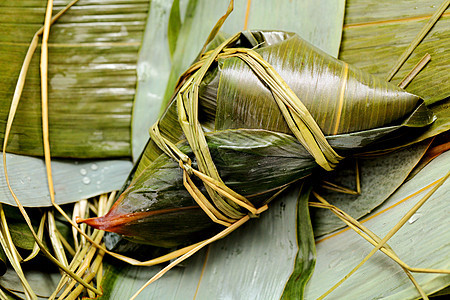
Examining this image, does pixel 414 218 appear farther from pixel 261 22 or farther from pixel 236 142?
pixel 261 22

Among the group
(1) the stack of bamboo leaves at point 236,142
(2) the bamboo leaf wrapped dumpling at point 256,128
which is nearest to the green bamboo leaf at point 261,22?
(1) the stack of bamboo leaves at point 236,142

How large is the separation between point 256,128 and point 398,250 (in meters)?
0.29

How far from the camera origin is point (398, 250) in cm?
60

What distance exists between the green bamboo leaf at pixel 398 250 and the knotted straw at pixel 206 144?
146 millimetres

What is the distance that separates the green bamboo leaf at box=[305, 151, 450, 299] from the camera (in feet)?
1.85

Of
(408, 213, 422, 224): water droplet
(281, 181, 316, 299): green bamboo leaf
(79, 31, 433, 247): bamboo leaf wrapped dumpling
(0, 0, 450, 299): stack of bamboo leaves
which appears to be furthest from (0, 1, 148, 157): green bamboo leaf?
(408, 213, 422, 224): water droplet

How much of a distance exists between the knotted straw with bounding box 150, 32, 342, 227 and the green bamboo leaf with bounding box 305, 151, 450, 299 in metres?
0.15

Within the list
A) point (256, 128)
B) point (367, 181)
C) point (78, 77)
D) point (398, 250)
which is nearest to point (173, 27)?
point (78, 77)

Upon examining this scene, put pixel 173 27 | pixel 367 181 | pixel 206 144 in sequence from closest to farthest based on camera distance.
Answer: pixel 206 144
pixel 367 181
pixel 173 27

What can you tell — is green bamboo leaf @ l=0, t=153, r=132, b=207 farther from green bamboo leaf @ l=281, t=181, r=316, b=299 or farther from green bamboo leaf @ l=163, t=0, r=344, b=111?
green bamboo leaf @ l=281, t=181, r=316, b=299

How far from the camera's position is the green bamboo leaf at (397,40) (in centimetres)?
64

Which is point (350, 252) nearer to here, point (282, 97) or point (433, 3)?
point (282, 97)

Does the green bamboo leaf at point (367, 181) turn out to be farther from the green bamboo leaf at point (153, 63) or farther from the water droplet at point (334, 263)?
the green bamboo leaf at point (153, 63)

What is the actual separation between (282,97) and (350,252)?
0.29 m
